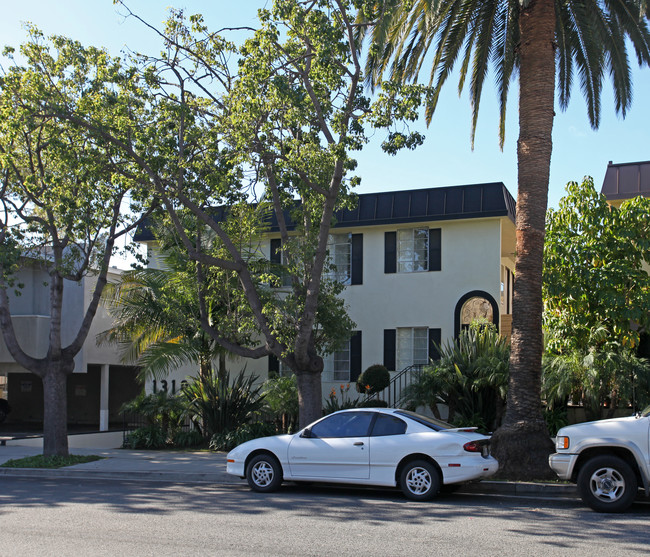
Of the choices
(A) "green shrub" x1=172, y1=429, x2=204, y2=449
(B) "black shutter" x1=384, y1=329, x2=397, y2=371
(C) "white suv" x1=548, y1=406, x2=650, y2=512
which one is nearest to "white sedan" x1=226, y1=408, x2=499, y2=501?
(C) "white suv" x1=548, y1=406, x2=650, y2=512

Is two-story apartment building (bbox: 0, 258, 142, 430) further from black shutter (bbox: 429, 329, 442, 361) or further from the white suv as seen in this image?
the white suv

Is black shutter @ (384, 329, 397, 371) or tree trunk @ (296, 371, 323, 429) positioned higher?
black shutter @ (384, 329, 397, 371)

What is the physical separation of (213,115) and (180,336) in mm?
7200

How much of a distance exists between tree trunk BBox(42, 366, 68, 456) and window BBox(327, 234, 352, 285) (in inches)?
323

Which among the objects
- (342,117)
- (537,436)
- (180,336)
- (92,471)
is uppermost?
(342,117)

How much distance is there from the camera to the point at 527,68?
42.7 feet

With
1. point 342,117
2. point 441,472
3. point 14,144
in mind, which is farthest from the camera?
point 14,144

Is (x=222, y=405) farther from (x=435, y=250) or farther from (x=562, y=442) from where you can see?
(x=562, y=442)

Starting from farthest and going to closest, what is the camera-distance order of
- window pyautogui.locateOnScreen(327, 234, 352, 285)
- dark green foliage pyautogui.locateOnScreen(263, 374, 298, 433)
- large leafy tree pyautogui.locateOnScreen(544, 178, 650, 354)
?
window pyautogui.locateOnScreen(327, 234, 352, 285), dark green foliage pyautogui.locateOnScreen(263, 374, 298, 433), large leafy tree pyautogui.locateOnScreen(544, 178, 650, 354)

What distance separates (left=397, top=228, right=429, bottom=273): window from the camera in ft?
66.2

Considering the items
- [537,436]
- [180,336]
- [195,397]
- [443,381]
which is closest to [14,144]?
[180,336]

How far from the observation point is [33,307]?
24.5 m

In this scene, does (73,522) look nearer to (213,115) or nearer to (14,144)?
(213,115)

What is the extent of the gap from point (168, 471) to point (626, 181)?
558 inches
